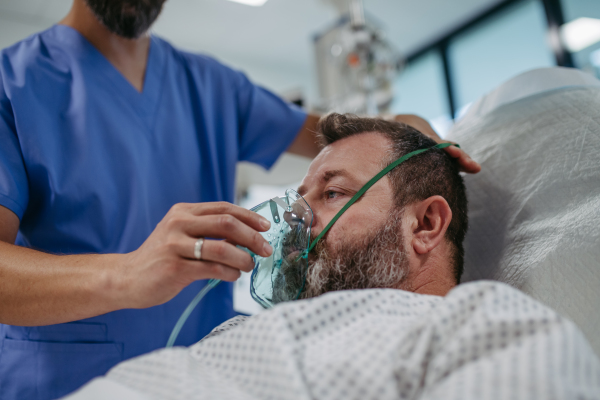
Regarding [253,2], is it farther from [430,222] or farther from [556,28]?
[430,222]

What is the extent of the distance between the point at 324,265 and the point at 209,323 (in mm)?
515

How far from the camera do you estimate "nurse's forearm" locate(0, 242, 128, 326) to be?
742 mm

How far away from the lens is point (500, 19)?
433 centimetres

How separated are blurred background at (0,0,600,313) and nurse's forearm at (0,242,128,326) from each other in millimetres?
1699

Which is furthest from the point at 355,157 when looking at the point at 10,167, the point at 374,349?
the point at 10,167

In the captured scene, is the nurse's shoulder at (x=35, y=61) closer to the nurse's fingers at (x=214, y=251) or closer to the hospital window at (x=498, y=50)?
the nurse's fingers at (x=214, y=251)

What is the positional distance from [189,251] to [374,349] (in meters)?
0.31

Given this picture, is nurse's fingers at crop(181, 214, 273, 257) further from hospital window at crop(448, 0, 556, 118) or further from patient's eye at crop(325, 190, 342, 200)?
hospital window at crop(448, 0, 556, 118)

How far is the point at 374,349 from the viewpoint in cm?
58

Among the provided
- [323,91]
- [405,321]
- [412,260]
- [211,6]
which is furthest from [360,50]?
[405,321]

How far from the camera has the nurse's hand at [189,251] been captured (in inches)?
26.1

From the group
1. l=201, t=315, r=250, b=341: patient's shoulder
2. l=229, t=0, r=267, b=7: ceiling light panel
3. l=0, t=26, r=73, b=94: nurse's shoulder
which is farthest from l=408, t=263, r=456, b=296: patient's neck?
l=229, t=0, r=267, b=7: ceiling light panel

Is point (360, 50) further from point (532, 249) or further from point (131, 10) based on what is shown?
point (532, 249)

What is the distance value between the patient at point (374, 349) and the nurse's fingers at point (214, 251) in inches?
4.1
